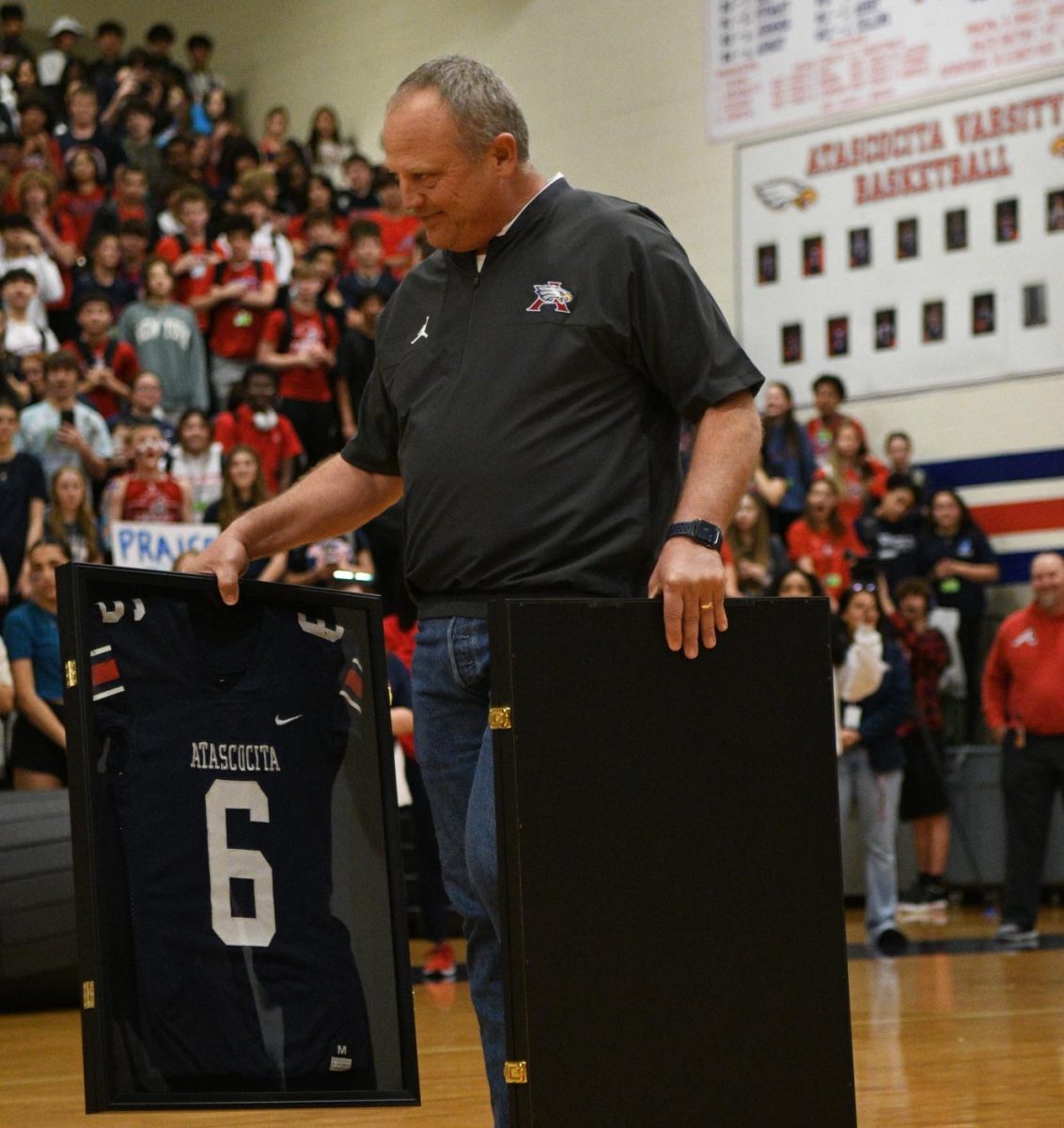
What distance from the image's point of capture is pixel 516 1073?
3.12 m

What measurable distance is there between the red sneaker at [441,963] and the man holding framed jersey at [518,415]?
17.6 ft

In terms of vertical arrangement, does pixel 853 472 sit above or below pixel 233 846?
above

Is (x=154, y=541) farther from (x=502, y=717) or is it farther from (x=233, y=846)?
(x=502, y=717)

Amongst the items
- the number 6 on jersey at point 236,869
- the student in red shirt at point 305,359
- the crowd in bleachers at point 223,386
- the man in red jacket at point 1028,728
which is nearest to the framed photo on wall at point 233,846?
the number 6 on jersey at point 236,869

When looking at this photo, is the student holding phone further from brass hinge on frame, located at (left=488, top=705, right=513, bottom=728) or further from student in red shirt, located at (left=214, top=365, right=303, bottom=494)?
brass hinge on frame, located at (left=488, top=705, right=513, bottom=728)

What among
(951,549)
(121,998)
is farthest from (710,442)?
(951,549)

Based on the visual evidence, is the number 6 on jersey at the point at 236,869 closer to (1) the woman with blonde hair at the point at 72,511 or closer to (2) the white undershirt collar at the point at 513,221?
(2) the white undershirt collar at the point at 513,221

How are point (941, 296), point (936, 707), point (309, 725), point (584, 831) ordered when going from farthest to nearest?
1. point (941, 296)
2. point (936, 707)
3. point (309, 725)
4. point (584, 831)

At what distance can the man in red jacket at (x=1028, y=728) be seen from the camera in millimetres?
10469

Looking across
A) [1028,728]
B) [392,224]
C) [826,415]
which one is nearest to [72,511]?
[1028,728]

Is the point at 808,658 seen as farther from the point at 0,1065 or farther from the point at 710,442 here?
the point at 0,1065

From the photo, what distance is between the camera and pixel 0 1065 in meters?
6.28

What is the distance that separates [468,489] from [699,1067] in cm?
106

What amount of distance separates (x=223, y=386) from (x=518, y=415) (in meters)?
10.9
